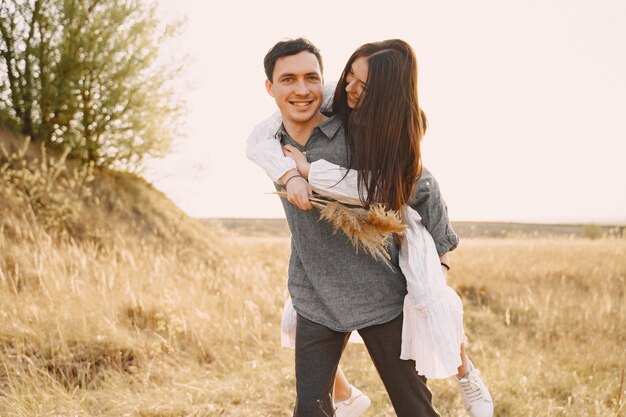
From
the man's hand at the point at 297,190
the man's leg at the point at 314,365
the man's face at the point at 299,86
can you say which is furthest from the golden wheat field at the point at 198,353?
the man's face at the point at 299,86

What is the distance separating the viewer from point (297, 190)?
2039 mm

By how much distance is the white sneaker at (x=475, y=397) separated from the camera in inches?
96.7

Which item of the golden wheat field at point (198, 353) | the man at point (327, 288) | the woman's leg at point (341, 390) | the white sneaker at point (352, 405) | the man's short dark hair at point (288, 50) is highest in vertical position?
the man's short dark hair at point (288, 50)

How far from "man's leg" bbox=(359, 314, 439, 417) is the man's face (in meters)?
0.98

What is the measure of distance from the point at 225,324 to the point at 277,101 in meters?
3.25

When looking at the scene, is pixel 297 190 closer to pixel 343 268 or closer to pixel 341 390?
pixel 343 268

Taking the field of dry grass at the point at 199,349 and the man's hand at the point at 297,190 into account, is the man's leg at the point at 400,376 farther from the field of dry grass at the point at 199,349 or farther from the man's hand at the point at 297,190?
the field of dry grass at the point at 199,349

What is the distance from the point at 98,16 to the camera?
926 cm

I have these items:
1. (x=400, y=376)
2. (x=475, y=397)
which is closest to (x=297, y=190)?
(x=400, y=376)

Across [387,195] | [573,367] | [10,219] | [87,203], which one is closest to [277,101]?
[387,195]

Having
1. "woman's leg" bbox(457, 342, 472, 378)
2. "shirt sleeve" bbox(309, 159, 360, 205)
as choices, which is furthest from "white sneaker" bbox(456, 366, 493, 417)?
"shirt sleeve" bbox(309, 159, 360, 205)

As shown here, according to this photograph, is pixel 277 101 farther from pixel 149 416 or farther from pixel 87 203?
pixel 87 203

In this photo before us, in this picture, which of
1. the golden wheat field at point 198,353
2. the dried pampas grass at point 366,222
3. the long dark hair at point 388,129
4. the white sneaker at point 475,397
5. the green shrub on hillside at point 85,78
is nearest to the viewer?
the dried pampas grass at point 366,222

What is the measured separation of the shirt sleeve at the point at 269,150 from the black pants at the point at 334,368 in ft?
2.31
